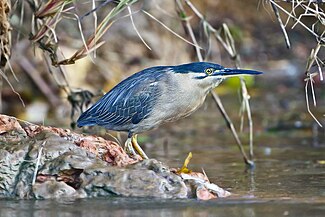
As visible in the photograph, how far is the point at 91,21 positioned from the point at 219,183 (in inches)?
289

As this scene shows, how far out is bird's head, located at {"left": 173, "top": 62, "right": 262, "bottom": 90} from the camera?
602cm

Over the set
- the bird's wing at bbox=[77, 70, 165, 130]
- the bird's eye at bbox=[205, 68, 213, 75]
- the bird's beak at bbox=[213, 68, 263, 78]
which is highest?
the bird's eye at bbox=[205, 68, 213, 75]

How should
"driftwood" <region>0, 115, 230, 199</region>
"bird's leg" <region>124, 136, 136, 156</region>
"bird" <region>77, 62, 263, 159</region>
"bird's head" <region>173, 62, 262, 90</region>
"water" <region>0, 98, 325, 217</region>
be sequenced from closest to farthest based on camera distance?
1. "water" <region>0, 98, 325, 217</region>
2. "driftwood" <region>0, 115, 230, 199</region>
3. "bird's head" <region>173, 62, 262, 90</region>
4. "bird" <region>77, 62, 263, 159</region>
5. "bird's leg" <region>124, 136, 136, 156</region>

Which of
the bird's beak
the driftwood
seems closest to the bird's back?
the bird's beak

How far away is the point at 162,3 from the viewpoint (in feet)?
45.9

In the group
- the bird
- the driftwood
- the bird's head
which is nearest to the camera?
the driftwood

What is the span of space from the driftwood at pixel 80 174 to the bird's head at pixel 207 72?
91 cm

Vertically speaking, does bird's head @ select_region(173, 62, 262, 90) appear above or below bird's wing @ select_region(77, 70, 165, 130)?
above

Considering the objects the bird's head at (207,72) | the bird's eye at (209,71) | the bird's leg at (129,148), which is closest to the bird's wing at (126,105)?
the bird's leg at (129,148)

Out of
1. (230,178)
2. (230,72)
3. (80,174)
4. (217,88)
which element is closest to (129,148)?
(230,178)

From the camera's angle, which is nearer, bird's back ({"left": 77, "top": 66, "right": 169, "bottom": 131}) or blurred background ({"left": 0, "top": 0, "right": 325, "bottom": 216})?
blurred background ({"left": 0, "top": 0, "right": 325, "bottom": 216})

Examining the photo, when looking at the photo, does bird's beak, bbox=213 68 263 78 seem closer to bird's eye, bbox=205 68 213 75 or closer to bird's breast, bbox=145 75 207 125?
bird's eye, bbox=205 68 213 75

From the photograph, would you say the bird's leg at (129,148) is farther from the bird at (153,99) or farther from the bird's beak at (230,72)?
the bird's beak at (230,72)

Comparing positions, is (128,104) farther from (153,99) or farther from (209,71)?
(209,71)
